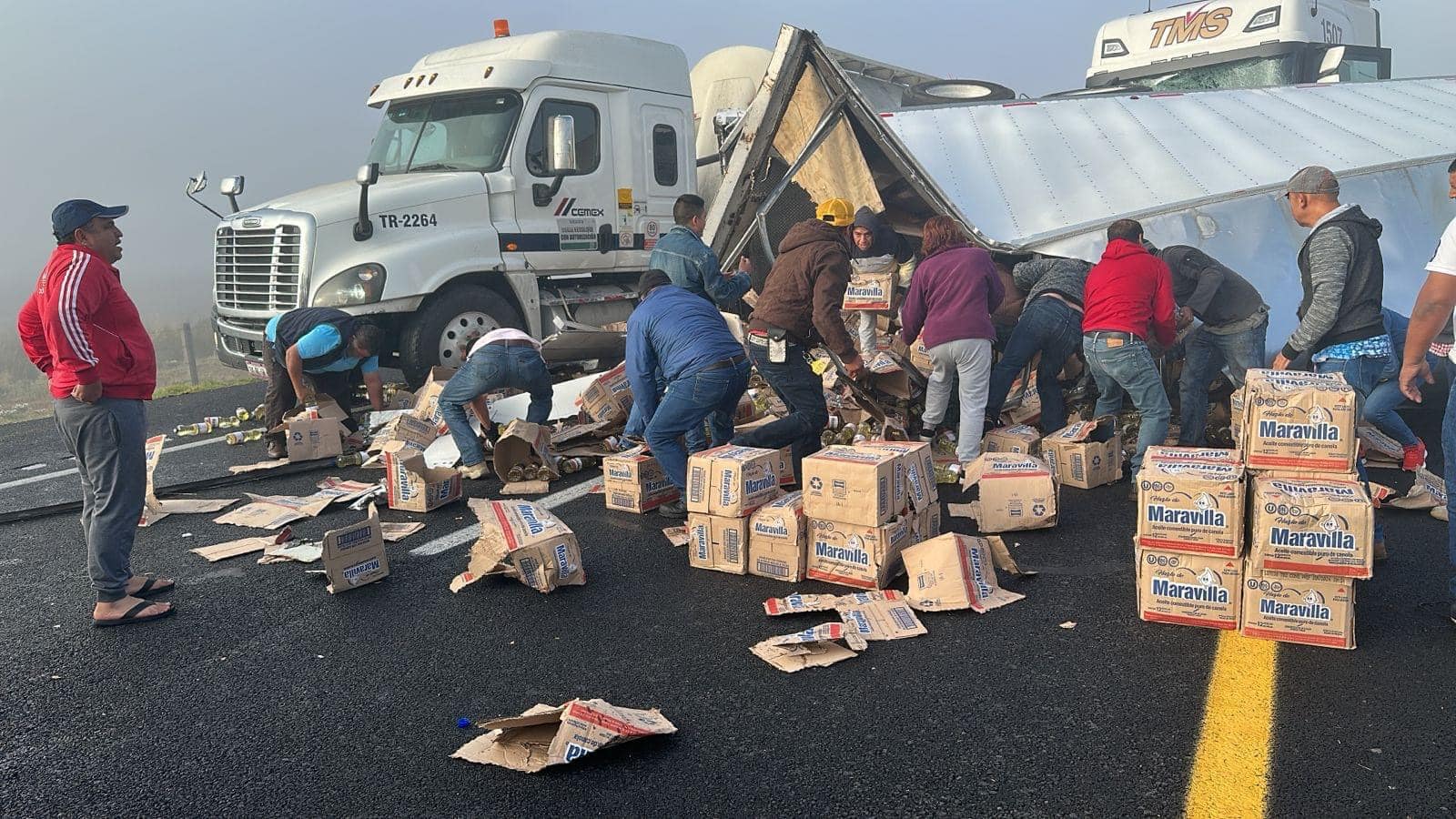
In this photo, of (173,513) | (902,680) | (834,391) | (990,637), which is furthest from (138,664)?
(834,391)

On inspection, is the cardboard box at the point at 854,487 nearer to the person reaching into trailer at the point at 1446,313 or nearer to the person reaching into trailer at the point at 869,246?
the person reaching into trailer at the point at 1446,313

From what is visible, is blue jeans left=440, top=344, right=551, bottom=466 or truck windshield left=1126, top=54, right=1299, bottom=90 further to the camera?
truck windshield left=1126, top=54, right=1299, bottom=90

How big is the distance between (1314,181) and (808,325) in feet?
9.02

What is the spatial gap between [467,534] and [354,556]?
2.88 ft

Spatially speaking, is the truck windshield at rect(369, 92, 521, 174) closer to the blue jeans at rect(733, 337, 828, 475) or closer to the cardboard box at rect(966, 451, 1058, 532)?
the blue jeans at rect(733, 337, 828, 475)

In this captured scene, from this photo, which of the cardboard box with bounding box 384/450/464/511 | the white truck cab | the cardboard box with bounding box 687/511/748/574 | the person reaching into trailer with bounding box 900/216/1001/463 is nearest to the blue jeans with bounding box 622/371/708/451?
the cardboard box with bounding box 687/511/748/574

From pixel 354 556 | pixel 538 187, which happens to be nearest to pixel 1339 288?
pixel 354 556

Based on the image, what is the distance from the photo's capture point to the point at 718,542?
14.8ft

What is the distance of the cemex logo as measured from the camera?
9.33 m

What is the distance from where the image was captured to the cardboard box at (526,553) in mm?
4277

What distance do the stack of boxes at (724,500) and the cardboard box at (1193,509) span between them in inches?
61.8

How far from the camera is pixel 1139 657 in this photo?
11.1 ft

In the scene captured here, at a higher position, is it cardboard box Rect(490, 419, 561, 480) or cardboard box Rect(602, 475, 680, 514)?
cardboard box Rect(490, 419, 561, 480)

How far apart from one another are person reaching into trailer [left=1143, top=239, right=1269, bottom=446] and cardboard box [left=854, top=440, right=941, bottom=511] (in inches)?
97.9
